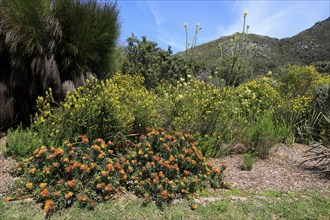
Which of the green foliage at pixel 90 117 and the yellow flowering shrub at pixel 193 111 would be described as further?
the yellow flowering shrub at pixel 193 111

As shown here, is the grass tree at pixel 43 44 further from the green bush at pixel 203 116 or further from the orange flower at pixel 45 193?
the orange flower at pixel 45 193

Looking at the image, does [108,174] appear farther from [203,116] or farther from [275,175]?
Answer: [275,175]

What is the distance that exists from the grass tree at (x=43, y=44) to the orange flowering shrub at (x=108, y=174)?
2.34 m

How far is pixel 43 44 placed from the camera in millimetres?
5328

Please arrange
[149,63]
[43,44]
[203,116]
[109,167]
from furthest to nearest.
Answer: [149,63] → [43,44] → [203,116] → [109,167]

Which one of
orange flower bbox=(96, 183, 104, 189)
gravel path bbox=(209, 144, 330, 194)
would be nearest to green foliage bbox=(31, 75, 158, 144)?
orange flower bbox=(96, 183, 104, 189)

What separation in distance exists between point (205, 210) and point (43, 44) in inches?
172

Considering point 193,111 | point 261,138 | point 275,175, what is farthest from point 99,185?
point 261,138

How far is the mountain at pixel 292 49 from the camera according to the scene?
104 ft

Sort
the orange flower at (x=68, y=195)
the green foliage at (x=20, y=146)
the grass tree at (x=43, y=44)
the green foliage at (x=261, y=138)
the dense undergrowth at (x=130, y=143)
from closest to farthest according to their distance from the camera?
1. the orange flower at (x=68, y=195)
2. the dense undergrowth at (x=130, y=143)
3. the green foliage at (x=20, y=146)
4. the green foliage at (x=261, y=138)
5. the grass tree at (x=43, y=44)

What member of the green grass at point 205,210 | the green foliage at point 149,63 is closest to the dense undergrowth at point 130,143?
the green grass at point 205,210

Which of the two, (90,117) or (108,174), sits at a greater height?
(90,117)

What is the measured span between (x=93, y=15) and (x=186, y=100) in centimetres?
276

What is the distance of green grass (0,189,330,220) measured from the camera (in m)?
2.81
